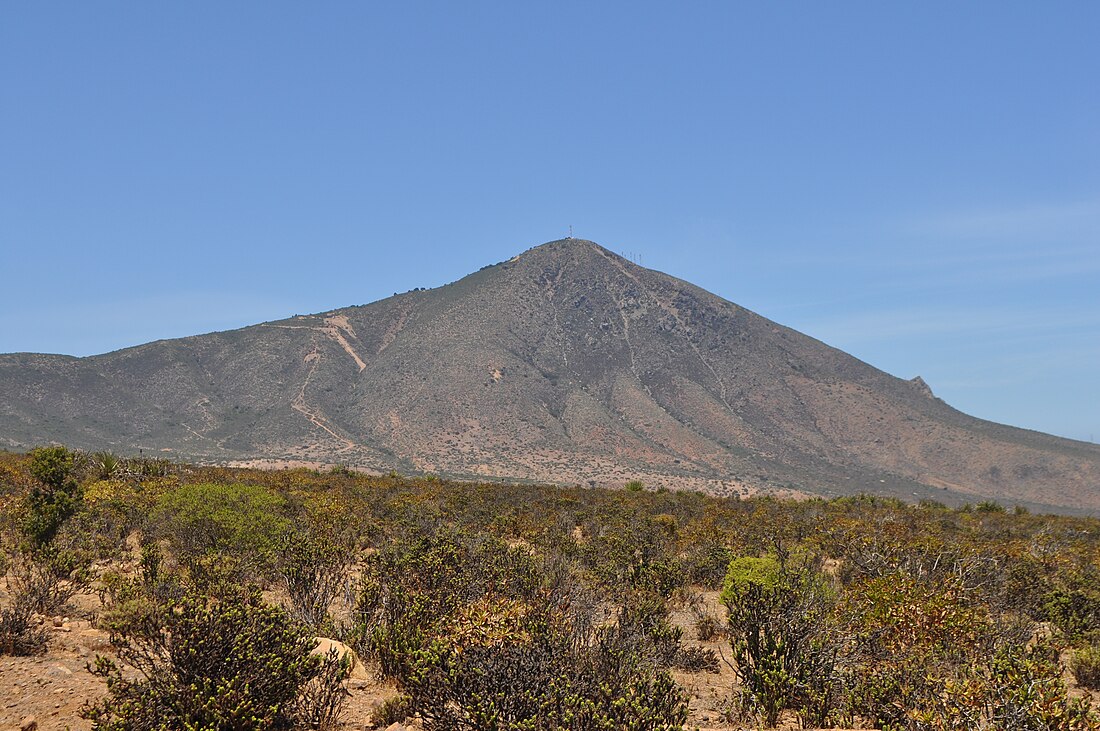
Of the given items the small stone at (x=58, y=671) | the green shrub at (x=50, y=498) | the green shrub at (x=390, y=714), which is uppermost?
the green shrub at (x=50, y=498)

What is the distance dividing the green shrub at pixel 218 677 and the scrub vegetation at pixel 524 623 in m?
0.02

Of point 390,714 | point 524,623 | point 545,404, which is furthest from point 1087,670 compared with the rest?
point 545,404

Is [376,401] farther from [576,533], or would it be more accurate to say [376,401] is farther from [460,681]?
[460,681]

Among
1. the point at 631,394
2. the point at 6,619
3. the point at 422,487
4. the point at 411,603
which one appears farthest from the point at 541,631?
the point at 631,394

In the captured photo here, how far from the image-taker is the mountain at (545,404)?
93438mm

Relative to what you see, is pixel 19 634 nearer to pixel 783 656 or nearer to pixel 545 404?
pixel 783 656

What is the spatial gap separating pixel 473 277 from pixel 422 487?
423 ft

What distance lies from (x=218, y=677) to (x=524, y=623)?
10.4ft

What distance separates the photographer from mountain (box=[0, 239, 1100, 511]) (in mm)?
93438

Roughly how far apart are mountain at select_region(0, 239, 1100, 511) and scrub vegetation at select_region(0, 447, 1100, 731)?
64318 mm

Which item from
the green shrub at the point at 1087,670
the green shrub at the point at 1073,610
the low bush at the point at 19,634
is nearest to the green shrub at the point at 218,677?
the low bush at the point at 19,634

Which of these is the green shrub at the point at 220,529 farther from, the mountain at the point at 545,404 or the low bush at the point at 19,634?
the mountain at the point at 545,404

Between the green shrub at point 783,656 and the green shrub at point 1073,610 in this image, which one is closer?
the green shrub at point 783,656

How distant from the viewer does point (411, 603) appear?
992 centimetres
